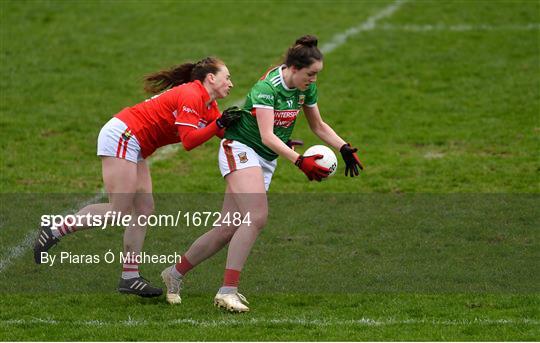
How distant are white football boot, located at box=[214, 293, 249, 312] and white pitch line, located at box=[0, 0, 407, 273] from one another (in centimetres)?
239

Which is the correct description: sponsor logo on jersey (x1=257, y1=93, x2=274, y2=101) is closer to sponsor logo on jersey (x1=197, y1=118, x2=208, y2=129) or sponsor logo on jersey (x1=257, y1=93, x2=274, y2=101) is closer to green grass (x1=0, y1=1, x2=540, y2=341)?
sponsor logo on jersey (x1=197, y1=118, x2=208, y2=129)

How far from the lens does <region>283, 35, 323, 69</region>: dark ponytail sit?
26.0 feet

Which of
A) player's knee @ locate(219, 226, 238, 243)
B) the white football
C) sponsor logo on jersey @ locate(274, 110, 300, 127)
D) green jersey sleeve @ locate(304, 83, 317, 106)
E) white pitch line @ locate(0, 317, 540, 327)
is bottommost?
white pitch line @ locate(0, 317, 540, 327)

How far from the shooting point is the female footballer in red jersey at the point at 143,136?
8.34 metres

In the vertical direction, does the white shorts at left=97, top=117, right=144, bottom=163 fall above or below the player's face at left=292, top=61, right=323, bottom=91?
below

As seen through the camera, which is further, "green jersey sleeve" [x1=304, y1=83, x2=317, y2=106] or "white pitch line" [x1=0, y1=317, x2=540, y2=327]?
"green jersey sleeve" [x1=304, y1=83, x2=317, y2=106]

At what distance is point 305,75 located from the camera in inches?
313

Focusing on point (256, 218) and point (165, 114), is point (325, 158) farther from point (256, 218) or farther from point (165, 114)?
point (165, 114)

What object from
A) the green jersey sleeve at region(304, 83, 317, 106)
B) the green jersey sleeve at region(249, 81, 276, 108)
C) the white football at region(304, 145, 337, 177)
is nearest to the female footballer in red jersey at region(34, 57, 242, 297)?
the green jersey sleeve at region(249, 81, 276, 108)

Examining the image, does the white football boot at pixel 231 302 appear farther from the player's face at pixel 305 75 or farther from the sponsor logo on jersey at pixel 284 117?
the player's face at pixel 305 75

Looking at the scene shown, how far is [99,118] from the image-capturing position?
15.8 meters

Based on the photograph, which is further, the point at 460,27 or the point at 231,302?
the point at 460,27

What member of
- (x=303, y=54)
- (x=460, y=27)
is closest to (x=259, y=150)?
(x=303, y=54)

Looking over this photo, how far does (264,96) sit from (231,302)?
158cm
